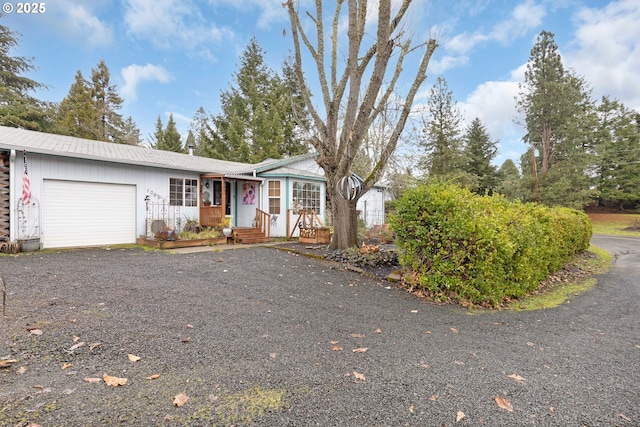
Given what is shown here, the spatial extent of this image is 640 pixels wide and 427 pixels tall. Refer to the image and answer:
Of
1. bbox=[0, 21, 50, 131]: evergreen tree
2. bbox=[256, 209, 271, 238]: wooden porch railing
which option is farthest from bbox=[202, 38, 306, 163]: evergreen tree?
bbox=[256, 209, 271, 238]: wooden porch railing

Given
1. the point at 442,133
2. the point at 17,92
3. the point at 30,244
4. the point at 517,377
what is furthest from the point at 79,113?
the point at 517,377

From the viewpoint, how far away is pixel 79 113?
2459 centimetres

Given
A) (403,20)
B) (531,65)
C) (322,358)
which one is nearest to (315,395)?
(322,358)

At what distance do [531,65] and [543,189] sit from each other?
9878 mm

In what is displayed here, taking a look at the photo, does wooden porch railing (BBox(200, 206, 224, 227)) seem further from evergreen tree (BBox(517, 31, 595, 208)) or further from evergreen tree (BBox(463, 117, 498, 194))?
evergreen tree (BBox(463, 117, 498, 194))

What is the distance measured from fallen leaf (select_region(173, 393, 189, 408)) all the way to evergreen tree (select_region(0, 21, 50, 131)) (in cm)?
2495

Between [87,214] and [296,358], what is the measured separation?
9.64m

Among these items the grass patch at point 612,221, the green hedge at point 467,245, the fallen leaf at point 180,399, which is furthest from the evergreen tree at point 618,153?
the fallen leaf at point 180,399

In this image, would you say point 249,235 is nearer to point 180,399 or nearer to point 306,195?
point 306,195

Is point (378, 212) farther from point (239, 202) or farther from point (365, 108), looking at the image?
point (365, 108)

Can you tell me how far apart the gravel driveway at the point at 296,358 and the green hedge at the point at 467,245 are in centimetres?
51

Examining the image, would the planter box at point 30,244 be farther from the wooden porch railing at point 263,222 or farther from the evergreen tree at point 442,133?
the evergreen tree at point 442,133

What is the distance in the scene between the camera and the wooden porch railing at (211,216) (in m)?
11.6

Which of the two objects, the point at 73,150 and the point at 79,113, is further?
the point at 79,113
